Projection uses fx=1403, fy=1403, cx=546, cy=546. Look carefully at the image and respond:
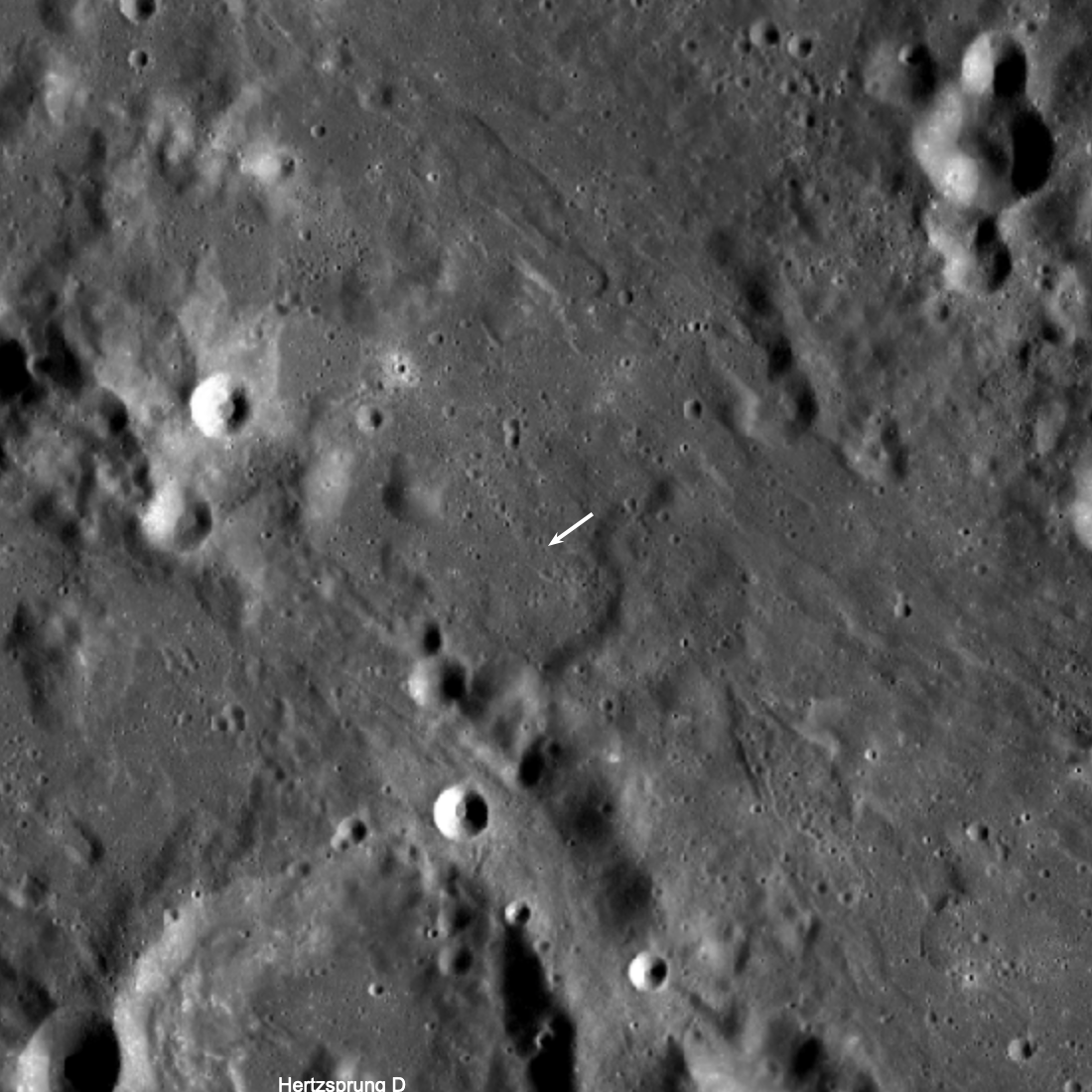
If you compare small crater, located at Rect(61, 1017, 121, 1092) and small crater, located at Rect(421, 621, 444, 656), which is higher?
small crater, located at Rect(421, 621, 444, 656)

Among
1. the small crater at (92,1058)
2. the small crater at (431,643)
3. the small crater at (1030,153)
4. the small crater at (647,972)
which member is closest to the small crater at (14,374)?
the small crater at (431,643)

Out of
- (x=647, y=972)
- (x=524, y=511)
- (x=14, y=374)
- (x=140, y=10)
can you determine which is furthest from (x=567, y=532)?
(x=140, y=10)

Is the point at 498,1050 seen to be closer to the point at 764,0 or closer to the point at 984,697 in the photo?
the point at 984,697

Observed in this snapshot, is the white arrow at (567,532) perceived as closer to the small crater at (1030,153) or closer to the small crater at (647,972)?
the small crater at (647,972)

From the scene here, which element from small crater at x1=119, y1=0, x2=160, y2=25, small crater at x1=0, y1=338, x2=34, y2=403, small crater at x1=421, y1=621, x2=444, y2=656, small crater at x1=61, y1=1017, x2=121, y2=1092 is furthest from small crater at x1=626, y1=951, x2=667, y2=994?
small crater at x1=119, y1=0, x2=160, y2=25

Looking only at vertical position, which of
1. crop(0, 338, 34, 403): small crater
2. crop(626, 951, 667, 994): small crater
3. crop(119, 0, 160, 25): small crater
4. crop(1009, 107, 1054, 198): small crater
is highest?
crop(119, 0, 160, 25): small crater

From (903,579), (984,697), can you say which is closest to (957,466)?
(903,579)

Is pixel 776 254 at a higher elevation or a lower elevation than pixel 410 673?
higher

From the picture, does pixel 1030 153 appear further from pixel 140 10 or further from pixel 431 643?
pixel 140 10

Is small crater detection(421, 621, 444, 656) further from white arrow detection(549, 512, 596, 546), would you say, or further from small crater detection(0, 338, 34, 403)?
small crater detection(0, 338, 34, 403)
